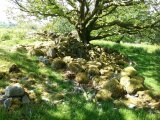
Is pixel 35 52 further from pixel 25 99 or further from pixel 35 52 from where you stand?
pixel 25 99

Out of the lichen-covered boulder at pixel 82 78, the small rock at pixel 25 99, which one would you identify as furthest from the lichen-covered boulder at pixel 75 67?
the small rock at pixel 25 99

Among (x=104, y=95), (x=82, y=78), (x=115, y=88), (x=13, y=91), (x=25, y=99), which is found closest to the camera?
(x=13, y=91)

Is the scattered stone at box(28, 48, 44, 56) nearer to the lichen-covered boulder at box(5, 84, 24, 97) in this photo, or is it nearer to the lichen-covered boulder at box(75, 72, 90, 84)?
the lichen-covered boulder at box(75, 72, 90, 84)

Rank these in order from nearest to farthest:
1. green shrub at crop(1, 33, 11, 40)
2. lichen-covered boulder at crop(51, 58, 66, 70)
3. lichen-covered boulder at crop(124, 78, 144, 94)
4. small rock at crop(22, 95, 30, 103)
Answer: small rock at crop(22, 95, 30, 103) < lichen-covered boulder at crop(124, 78, 144, 94) < lichen-covered boulder at crop(51, 58, 66, 70) < green shrub at crop(1, 33, 11, 40)

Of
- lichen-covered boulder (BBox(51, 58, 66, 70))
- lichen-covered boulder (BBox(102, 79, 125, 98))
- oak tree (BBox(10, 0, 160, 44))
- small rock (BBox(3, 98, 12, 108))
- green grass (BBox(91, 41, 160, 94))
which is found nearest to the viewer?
small rock (BBox(3, 98, 12, 108))

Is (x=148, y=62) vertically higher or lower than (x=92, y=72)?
lower

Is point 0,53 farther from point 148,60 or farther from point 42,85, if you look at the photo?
point 148,60

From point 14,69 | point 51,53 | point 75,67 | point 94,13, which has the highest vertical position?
point 94,13

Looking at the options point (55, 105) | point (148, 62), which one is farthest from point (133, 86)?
point (148, 62)

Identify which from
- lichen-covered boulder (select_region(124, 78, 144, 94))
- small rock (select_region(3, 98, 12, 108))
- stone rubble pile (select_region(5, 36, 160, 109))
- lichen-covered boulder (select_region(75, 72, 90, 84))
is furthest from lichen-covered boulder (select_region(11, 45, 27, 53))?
small rock (select_region(3, 98, 12, 108))

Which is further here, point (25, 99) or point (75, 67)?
point (75, 67)

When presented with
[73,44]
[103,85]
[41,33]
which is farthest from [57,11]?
[103,85]

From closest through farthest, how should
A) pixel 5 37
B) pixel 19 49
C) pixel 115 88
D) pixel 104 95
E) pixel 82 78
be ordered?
pixel 104 95 → pixel 115 88 → pixel 82 78 → pixel 19 49 → pixel 5 37

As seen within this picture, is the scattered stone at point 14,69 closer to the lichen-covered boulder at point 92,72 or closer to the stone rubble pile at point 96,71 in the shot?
the stone rubble pile at point 96,71
